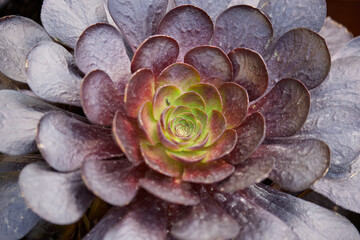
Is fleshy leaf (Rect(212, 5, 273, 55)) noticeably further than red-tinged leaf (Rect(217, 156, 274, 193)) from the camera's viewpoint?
Yes

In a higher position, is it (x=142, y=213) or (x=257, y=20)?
(x=257, y=20)

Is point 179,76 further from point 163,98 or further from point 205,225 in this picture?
point 205,225

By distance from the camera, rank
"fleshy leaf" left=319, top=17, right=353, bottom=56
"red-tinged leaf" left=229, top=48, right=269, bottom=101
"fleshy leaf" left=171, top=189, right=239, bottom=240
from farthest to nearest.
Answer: "fleshy leaf" left=319, top=17, right=353, bottom=56 → "red-tinged leaf" left=229, top=48, right=269, bottom=101 → "fleshy leaf" left=171, top=189, right=239, bottom=240

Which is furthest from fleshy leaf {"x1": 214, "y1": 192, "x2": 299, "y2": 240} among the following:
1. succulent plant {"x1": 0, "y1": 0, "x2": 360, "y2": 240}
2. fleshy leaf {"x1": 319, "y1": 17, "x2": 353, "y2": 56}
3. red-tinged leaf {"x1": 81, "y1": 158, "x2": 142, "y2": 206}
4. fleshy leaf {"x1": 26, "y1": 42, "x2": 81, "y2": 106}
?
fleshy leaf {"x1": 319, "y1": 17, "x2": 353, "y2": 56}

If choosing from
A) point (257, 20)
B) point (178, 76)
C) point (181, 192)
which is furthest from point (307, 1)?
point (181, 192)

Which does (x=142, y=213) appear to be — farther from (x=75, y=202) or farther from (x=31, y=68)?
(x=31, y=68)

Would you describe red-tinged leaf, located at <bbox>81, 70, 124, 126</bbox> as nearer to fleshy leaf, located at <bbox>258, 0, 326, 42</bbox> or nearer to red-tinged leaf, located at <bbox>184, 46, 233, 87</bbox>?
red-tinged leaf, located at <bbox>184, 46, 233, 87</bbox>
